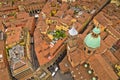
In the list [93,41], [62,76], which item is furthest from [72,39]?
[62,76]

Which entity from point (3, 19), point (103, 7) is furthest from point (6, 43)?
point (103, 7)

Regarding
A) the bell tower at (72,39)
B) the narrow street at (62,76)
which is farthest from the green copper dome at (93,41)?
the narrow street at (62,76)

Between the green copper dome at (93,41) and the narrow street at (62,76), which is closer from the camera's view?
the green copper dome at (93,41)

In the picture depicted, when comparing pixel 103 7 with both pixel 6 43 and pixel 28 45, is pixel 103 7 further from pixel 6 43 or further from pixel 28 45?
pixel 6 43

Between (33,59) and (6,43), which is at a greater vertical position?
(6,43)

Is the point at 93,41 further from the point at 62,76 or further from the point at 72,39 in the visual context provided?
the point at 62,76

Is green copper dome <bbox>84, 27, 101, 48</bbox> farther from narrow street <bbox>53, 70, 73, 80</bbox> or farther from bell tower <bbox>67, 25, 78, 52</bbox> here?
narrow street <bbox>53, 70, 73, 80</bbox>

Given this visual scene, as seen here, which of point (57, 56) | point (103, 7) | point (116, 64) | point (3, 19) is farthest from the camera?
point (103, 7)

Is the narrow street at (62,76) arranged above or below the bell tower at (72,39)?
below

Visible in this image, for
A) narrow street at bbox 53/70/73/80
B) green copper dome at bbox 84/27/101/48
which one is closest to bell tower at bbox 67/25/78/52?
green copper dome at bbox 84/27/101/48

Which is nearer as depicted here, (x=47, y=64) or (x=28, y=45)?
(x=47, y=64)

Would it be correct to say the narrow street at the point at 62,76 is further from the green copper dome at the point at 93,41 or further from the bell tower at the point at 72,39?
the green copper dome at the point at 93,41
